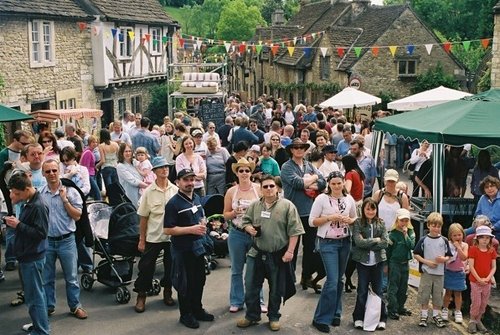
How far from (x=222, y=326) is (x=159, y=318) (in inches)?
33.0

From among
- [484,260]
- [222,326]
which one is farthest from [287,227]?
[484,260]

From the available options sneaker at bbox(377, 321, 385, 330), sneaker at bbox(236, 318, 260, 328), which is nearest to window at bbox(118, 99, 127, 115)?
sneaker at bbox(236, 318, 260, 328)

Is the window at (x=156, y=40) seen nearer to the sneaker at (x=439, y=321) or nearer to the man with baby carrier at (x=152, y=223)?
the man with baby carrier at (x=152, y=223)

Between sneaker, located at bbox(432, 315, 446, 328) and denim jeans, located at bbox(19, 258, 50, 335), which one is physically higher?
denim jeans, located at bbox(19, 258, 50, 335)

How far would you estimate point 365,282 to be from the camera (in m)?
7.73

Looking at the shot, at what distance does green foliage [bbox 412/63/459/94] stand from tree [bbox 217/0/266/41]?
A: 51.5 meters

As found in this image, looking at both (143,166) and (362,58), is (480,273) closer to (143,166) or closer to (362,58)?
(143,166)

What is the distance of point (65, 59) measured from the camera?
24922mm

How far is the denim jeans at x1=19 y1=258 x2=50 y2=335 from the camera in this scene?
23.0 ft

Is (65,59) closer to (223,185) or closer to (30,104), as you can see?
(30,104)

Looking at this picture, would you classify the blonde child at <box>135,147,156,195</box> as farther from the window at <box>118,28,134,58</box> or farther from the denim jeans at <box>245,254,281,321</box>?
Result: the window at <box>118,28,134,58</box>

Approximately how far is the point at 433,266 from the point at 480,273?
24.9 inches

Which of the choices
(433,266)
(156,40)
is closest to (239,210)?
(433,266)

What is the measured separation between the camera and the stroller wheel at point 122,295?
28.1 feet
